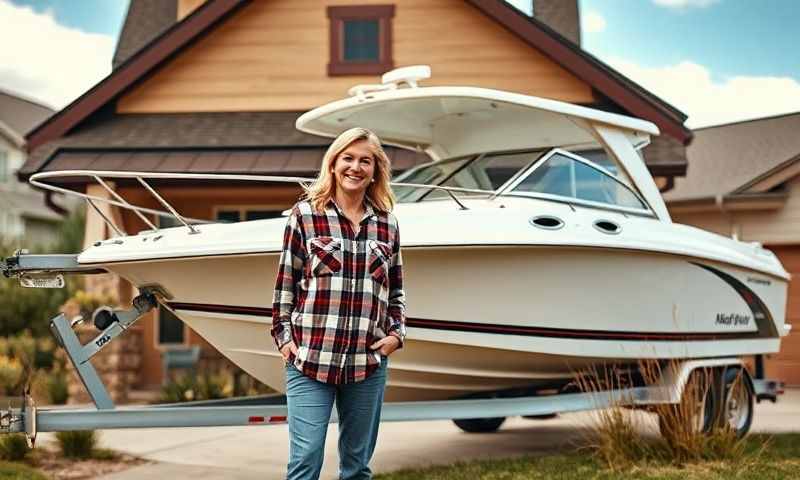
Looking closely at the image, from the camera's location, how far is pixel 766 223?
13.6 m

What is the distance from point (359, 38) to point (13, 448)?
7.46 metres

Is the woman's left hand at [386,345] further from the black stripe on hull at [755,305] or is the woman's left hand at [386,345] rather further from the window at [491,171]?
the black stripe on hull at [755,305]

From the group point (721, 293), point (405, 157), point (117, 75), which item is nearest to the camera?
point (721, 293)

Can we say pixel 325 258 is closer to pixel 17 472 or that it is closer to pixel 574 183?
pixel 574 183

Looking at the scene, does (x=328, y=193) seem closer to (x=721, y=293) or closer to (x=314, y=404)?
(x=314, y=404)

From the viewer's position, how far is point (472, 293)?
5945mm

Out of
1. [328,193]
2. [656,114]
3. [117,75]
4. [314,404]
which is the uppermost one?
[117,75]

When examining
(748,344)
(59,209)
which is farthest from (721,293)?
(59,209)

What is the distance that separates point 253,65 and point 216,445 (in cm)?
592

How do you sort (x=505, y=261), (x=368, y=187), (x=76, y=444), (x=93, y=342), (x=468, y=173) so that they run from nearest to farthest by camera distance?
1. (x=368, y=187)
2. (x=93, y=342)
3. (x=505, y=261)
4. (x=468, y=173)
5. (x=76, y=444)

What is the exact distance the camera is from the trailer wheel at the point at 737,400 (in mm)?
7262

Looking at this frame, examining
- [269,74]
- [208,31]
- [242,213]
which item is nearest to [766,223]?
[269,74]

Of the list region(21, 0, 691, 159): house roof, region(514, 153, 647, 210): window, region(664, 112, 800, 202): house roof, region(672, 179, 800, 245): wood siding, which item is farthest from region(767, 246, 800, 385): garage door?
region(514, 153, 647, 210): window

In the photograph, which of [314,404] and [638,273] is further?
[638,273]
